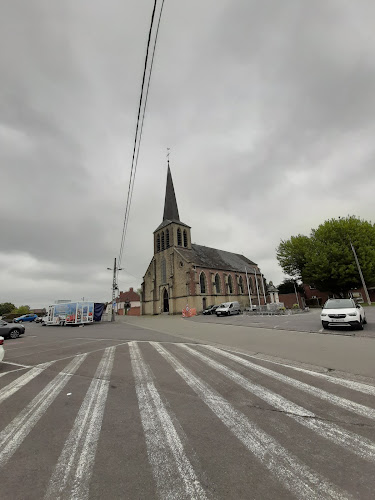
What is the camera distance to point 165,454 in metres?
2.79

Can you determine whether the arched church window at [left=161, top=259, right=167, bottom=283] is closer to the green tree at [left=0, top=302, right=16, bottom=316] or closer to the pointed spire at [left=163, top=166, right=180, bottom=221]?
the pointed spire at [left=163, top=166, right=180, bottom=221]

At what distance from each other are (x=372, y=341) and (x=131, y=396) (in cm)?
894

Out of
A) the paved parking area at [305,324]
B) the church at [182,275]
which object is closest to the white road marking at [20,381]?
the paved parking area at [305,324]

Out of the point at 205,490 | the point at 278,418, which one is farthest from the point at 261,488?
the point at 278,418

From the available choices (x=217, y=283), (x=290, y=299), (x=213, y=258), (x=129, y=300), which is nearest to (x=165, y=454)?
(x=217, y=283)

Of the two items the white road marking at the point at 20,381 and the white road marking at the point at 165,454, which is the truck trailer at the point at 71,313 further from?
the white road marking at the point at 165,454

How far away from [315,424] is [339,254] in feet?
124

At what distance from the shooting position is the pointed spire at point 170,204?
162 feet

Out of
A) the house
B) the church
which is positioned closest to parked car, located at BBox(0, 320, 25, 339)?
the church

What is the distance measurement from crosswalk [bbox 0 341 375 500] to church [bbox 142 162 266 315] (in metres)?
34.7

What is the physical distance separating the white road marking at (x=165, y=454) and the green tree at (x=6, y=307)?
90438 mm

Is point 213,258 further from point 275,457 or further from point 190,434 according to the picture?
point 275,457

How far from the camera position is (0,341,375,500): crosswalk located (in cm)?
229

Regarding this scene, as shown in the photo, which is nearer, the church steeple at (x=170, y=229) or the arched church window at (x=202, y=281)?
the arched church window at (x=202, y=281)
